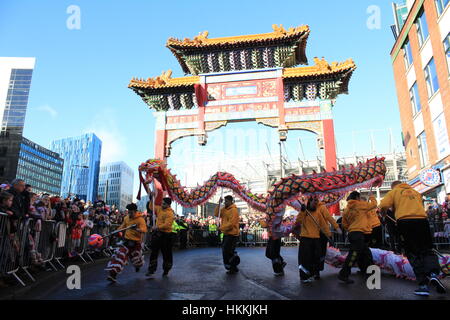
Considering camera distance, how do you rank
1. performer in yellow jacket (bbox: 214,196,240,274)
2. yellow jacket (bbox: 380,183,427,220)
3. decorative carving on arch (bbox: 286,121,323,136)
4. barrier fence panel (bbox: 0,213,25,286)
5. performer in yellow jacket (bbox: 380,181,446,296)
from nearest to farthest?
1. performer in yellow jacket (bbox: 380,181,446,296)
2. yellow jacket (bbox: 380,183,427,220)
3. barrier fence panel (bbox: 0,213,25,286)
4. performer in yellow jacket (bbox: 214,196,240,274)
5. decorative carving on arch (bbox: 286,121,323,136)

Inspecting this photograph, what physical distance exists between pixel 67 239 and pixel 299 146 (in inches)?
1605

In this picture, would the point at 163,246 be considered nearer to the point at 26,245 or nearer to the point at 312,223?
the point at 26,245

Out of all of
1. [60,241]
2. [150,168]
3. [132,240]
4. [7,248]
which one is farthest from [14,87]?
[7,248]

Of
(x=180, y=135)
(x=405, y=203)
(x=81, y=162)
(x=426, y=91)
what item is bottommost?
(x=405, y=203)

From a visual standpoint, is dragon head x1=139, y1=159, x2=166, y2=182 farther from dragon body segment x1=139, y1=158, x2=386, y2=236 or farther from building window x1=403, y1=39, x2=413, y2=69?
building window x1=403, y1=39, x2=413, y2=69

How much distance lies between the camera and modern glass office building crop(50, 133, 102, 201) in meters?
94.6

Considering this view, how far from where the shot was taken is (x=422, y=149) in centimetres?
1847

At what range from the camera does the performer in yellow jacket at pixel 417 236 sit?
4.56 m

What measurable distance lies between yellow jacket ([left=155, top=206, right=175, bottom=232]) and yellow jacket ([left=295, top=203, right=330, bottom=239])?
2.70 metres

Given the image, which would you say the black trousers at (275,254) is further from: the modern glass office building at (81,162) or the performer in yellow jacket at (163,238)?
the modern glass office building at (81,162)

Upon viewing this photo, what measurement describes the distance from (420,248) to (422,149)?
1630cm

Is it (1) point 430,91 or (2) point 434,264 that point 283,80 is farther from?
(2) point 434,264

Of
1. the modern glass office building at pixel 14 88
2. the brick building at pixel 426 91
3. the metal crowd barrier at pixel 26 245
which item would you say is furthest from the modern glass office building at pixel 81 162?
the metal crowd barrier at pixel 26 245

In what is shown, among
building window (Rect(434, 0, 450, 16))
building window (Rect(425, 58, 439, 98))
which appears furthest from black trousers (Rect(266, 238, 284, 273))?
building window (Rect(434, 0, 450, 16))
